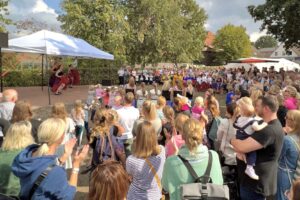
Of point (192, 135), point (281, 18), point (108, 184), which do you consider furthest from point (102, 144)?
point (281, 18)

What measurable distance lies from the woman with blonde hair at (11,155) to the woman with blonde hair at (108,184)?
1206 millimetres

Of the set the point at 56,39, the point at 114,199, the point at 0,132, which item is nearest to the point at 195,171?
the point at 114,199

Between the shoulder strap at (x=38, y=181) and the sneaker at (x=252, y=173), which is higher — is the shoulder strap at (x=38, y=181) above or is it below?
above

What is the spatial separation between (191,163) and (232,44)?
72.5 metres

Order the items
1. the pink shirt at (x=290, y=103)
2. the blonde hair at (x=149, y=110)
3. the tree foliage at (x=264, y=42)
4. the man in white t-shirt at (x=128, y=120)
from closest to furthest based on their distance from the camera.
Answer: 1. the blonde hair at (x=149, y=110)
2. the man in white t-shirt at (x=128, y=120)
3. the pink shirt at (x=290, y=103)
4. the tree foliage at (x=264, y=42)

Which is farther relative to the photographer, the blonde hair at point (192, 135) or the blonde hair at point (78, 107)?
the blonde hair at point (78, 107)

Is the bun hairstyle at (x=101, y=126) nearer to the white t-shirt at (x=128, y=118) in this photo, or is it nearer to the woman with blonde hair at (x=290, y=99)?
the white t-shirt at (x=128, y=118)

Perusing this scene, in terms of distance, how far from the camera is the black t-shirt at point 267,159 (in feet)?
10.0

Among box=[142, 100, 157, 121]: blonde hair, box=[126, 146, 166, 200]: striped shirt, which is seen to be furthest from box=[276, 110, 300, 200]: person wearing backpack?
box=[142, 100, 157, 121]: blonde hair

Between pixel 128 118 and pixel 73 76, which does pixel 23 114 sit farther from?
pixel 73 76

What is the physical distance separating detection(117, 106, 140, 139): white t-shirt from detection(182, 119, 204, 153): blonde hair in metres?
2.46

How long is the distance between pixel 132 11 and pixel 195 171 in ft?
112

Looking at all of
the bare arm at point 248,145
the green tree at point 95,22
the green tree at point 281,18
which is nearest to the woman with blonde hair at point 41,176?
the bare arm at point 248,145

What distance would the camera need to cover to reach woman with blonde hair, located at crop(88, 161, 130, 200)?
1.85 meters
